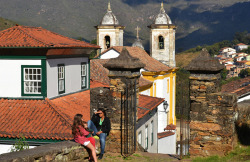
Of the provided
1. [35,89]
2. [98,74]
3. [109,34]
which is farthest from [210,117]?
[109,34]

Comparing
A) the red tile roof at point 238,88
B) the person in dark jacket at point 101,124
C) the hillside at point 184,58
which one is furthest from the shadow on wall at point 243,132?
the hillside at point 184,58

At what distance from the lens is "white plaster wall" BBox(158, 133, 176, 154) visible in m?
27.2

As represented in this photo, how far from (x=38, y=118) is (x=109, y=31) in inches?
1227

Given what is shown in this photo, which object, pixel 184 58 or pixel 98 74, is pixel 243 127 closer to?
pixel 98 74

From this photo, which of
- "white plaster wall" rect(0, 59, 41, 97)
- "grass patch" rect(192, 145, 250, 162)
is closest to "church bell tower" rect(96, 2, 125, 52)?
"white plaster wall" rect(0, 59, 41, 97)

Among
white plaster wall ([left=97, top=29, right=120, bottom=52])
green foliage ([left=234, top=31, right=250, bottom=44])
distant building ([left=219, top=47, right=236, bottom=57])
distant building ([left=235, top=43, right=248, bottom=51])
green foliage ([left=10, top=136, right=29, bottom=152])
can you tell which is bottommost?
green foliage ([left=10, top=136, right=29, bottom=152])

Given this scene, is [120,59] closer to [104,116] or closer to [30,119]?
[104,116]

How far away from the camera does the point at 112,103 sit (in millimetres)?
10773

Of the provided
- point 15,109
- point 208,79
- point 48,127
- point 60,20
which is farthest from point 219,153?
point 60,20

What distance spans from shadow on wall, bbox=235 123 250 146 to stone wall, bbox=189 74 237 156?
34cm

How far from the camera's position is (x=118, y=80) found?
35.7ft

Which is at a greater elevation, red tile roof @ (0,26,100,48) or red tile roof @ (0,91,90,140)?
red tile roof @ (0,26,100,48)

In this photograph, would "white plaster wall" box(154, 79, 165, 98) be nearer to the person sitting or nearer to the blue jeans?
the blue jeans

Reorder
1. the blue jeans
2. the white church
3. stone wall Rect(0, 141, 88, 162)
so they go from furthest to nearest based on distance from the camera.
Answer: the white church → the blue jeans → stone wall Rect(0, 141, 88, 162)
